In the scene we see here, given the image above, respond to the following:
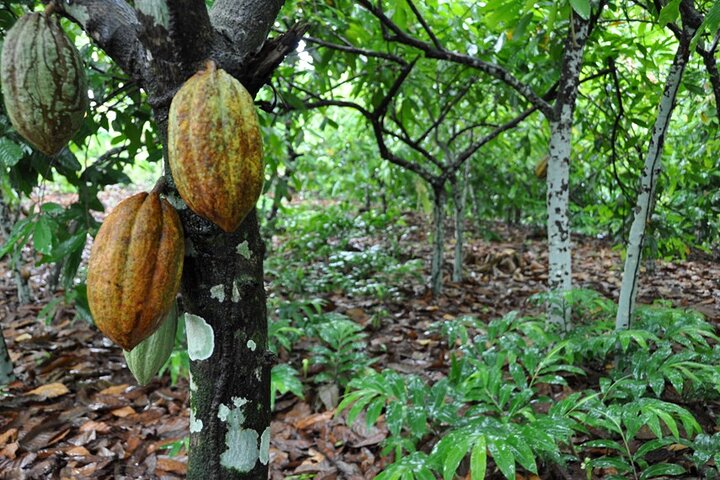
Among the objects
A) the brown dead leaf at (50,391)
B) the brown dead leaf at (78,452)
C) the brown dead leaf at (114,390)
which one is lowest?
the brown dead leaf at (78,452)

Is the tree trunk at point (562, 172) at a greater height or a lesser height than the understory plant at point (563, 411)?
greater

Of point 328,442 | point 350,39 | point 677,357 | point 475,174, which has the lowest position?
point 328,442

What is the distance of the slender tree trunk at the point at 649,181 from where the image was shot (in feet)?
5.94

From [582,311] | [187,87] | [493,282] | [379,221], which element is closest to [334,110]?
[379,221]

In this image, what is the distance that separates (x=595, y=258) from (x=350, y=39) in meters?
3.08

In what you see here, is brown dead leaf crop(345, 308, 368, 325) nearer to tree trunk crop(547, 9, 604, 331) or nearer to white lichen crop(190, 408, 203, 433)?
tree trunk crop(547, 9, 604, 331)

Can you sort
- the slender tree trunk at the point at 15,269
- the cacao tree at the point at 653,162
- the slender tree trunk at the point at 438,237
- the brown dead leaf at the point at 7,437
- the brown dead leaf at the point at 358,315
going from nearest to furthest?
the cacao tree at the point at 653,162
the brown dead leaf at the point at 7,437
the slender tree trunk at the point at 15,269
the brown dead leaf at the point at 358,315
the slender tree trunk at the point at 438,237

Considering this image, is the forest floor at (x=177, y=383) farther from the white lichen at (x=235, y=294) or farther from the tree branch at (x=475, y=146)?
the white lichen at (x=235, y=294)

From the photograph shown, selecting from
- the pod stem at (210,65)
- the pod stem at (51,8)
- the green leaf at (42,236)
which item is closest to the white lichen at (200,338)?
the pod stem at (210,65)

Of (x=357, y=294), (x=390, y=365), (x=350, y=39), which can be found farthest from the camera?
(x=357, y=294)

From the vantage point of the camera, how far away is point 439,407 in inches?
67.8

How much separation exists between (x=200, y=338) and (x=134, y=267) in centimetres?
14

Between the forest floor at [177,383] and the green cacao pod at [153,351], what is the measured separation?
2.87 feet

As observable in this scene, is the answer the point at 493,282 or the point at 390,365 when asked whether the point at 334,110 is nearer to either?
the point at 493,282
